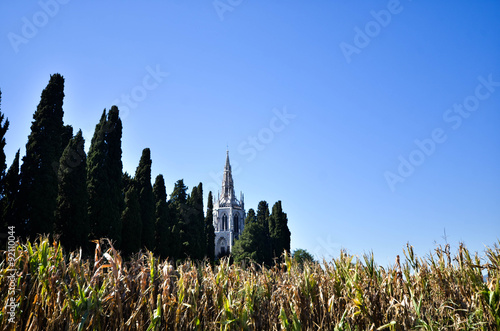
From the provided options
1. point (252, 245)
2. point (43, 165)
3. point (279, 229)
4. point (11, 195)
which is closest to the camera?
point (11, 195)

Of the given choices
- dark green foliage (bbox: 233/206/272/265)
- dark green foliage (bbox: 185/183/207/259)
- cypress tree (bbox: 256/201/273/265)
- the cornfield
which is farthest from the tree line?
cypress tree (bbox: 256/201/273/265)

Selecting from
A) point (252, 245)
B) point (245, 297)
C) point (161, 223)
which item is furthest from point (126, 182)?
point (245, 297)

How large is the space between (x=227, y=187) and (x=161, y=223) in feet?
219

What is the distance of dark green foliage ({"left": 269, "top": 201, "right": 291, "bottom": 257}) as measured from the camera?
50.1m

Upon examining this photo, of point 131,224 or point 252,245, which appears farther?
point 252,245

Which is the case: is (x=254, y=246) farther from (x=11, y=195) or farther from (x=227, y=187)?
(x=227, y=187)

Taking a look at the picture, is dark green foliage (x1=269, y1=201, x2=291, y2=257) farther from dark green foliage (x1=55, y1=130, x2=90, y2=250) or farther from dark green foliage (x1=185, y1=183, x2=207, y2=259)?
dark green foliage (x1=55, y1=130, x2=90, y2=250)

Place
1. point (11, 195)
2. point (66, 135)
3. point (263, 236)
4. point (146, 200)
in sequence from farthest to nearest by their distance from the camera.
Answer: point (263, 236) < point (146, 200) < point (66, 135) < point (11, 195)

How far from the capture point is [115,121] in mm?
23922

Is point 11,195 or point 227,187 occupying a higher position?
point 227,187

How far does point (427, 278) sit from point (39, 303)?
15.4 feet

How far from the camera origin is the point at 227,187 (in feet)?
318

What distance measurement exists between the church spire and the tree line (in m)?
61.9

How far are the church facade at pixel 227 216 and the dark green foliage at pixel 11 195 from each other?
7649 cm
